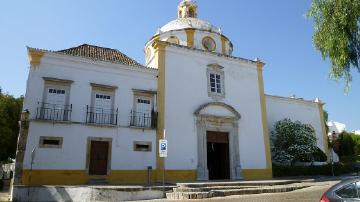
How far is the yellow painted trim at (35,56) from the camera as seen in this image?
15586 mm

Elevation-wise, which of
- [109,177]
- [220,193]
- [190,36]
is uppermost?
[190,36]

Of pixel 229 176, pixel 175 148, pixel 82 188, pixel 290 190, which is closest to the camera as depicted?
pixel 82 188

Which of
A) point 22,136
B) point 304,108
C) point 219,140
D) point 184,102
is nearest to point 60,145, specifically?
point 22,136

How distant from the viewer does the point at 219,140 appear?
1970cm

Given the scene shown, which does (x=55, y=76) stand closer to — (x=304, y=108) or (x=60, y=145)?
(x=60, y=145)

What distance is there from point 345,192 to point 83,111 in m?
13.1

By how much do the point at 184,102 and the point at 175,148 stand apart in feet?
9.27

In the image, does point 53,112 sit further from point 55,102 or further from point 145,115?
point 145,115

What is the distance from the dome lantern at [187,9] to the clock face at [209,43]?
17.5ft

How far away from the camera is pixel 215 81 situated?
20.3 metres

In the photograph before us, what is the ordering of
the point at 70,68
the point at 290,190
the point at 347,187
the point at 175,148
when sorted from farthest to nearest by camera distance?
the point at 175,148 → the point at 70,68 → the point at 290,190 → the point at 347,187

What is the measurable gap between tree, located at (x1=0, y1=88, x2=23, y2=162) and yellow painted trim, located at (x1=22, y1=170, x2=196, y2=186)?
1119 centimetres

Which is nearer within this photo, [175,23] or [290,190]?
[290,190]

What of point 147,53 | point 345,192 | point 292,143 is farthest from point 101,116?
point 292,143
